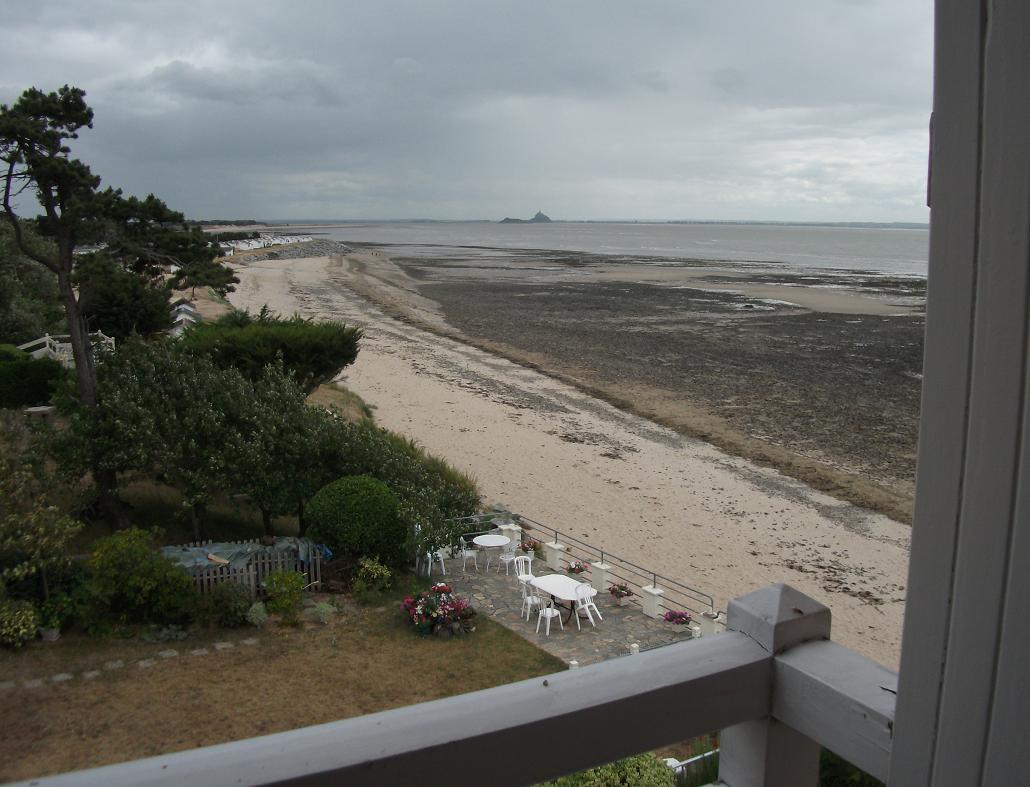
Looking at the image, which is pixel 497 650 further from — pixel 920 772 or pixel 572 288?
pixel 572 288

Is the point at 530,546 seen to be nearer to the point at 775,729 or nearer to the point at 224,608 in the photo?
the point at 224,608

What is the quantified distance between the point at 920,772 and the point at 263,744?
101 cm

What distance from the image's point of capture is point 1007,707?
3.57 feet

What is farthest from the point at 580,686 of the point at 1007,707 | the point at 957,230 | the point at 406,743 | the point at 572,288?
the point at 572,288

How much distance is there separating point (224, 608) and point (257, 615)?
0.49 meters

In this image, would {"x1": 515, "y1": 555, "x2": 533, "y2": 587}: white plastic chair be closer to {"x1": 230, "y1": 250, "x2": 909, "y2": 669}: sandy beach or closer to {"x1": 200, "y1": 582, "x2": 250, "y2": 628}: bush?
{"x1": 230, "y1": 250, "x2": 909, "y2": 669}: sandy beach

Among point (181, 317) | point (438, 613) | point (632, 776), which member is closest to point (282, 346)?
point (438, 613)

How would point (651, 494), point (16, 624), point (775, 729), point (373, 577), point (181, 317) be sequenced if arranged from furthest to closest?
point (181, 317), point (651, 494), point (373, 577), point (16, 624), point (775, 729)

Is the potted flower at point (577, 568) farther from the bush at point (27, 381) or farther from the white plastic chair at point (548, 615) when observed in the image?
the bush at point (27, 381)

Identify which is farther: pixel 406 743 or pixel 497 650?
pixel 497 650

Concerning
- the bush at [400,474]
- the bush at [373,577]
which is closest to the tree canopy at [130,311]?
the bush at [400,474]

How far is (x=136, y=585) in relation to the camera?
36.4ft

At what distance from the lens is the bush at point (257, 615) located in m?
11.4

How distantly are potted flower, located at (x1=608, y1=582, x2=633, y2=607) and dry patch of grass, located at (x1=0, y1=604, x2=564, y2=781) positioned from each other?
2.31 metres
